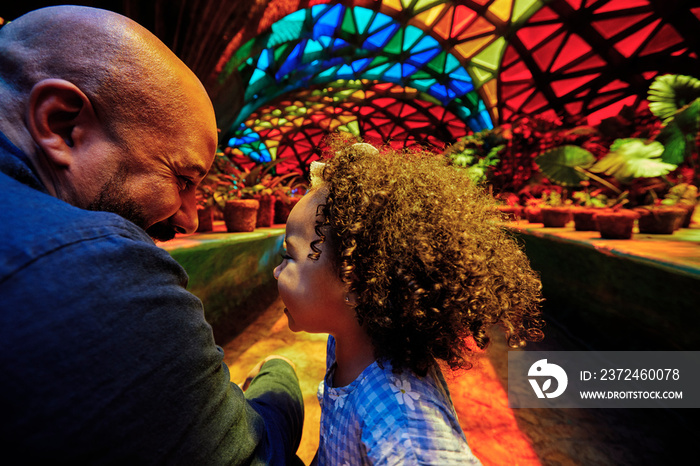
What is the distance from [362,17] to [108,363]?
1084cm

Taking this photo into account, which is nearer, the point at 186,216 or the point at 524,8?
the point at 186,216

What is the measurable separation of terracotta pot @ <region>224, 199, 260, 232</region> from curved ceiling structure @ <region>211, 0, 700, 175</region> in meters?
3.88

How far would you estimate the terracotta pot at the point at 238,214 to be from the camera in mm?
2496

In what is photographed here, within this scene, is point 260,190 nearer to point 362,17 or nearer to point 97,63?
point 97,63

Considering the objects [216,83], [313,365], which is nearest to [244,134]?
[216,83]

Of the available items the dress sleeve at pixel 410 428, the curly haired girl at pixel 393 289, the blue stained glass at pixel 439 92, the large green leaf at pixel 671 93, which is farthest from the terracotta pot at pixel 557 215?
the blue stained glass at pixel 439 92

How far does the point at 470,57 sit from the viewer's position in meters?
9.73

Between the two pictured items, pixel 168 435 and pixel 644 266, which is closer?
pixel 168 435

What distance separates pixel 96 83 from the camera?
0.65 metres

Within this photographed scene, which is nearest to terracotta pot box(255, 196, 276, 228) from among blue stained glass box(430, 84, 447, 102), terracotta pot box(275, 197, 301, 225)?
terracotta pot box(275, 197, 301, 225)

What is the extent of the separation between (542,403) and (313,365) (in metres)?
1.48

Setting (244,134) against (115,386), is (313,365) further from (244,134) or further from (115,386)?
(244,134)

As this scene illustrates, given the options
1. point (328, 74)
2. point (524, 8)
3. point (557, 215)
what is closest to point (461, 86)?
point (524, 8)

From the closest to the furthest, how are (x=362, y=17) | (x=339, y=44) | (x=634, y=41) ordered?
(x=634, y=41) → (x=362, y=17) → (x=339, y=44)
